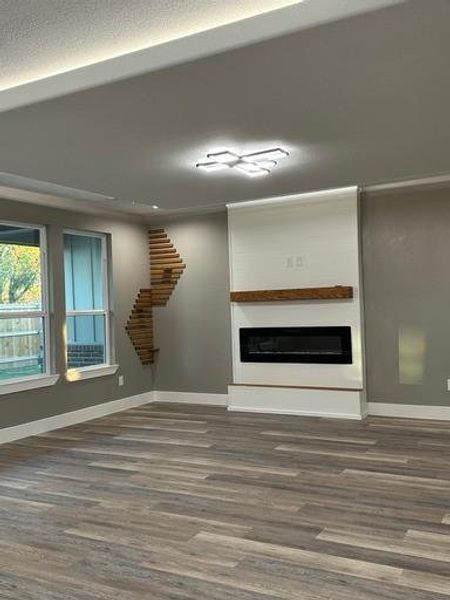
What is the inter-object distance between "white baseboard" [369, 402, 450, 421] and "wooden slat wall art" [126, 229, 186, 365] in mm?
3024

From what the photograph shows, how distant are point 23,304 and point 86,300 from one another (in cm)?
101

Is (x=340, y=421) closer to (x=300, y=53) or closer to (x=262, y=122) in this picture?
(x=262, y=122)

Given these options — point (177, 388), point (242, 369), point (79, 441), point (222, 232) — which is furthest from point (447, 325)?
point (79, 441)

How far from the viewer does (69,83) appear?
2828 millimetres

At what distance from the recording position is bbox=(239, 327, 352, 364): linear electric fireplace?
645 centimetres

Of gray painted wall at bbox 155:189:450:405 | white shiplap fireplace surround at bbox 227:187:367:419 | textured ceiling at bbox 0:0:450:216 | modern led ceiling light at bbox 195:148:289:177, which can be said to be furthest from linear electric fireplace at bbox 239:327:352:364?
modern led ceiling light at bbox 195:148:289:177

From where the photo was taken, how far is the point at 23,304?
6004mm

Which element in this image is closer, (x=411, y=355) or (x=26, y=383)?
(x=26, y=383)

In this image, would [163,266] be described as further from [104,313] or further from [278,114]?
[278,114]

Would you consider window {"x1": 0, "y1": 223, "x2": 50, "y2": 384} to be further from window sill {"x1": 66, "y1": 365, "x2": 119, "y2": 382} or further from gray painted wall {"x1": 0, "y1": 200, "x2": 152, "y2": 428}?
window sill {"x1": 66, "y1": 365, "x2": 119, "y2": 382}

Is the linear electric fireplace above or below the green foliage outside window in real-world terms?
below

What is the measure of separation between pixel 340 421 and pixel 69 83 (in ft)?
14.9

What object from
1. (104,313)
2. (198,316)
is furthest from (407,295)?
(104,313)

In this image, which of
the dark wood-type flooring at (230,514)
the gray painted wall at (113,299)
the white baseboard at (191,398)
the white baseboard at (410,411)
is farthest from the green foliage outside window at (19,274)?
the white baseboard at (410,411)
